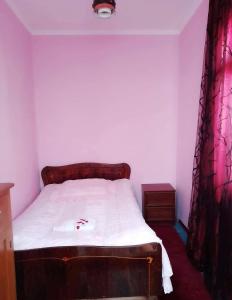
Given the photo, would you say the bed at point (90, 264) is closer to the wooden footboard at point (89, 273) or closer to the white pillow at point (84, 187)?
the wooden footboard at point (89, 273)

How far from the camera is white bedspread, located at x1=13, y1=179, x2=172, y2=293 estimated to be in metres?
1.69

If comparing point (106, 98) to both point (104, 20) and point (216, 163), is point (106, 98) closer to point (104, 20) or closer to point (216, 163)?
point (104, 20)

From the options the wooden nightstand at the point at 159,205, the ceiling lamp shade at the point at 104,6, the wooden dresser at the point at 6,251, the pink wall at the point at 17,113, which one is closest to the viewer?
the wooden dresser at the point at 6,251

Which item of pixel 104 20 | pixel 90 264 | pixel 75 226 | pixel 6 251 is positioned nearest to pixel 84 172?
pixel 75 226

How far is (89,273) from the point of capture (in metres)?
1.64

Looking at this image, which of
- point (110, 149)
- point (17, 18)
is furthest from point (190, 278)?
point (17, 18)

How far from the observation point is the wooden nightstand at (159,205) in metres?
3.07

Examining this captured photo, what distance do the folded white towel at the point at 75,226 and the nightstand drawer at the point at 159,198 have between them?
4.14 ft

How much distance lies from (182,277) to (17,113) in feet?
7.01

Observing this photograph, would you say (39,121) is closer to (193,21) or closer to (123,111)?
(123,111)

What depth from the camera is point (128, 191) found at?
108 inches

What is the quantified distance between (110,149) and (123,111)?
51 centimetres

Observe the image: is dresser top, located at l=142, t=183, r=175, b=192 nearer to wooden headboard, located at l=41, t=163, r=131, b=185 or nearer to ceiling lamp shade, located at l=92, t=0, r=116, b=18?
wooden headboard, located at l=41, t=163, r=131, b=185

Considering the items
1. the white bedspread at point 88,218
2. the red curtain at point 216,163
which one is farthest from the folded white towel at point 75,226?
the red curtain at point 216,163
